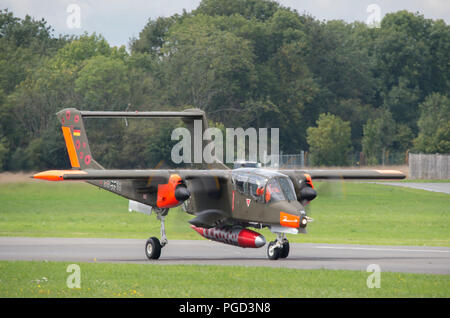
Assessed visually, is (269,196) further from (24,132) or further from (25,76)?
(25,76)

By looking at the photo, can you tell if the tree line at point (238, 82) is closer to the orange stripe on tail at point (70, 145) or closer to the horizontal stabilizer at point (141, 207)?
the orange stripe on tail at point (70, 145)

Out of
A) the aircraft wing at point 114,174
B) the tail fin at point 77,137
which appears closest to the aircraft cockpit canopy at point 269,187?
the aircraft wing at point 114,174

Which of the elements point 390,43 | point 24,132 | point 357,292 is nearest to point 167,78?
point 24,132

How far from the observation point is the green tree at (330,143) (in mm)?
83250

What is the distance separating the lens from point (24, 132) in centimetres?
6175

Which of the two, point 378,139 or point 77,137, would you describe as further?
point 378,139

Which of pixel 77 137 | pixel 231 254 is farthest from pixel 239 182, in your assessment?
pixel 77 137

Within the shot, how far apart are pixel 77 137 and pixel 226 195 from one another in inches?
308

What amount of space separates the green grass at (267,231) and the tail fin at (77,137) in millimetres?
4633

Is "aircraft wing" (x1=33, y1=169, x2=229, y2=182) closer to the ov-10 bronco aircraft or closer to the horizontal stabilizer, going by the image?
the ov-10 bronco aircraft

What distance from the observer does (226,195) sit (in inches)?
1014

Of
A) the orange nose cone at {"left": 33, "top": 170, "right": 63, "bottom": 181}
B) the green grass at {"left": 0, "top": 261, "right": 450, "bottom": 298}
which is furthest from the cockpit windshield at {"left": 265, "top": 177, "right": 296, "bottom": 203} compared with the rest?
the orange nose cone at {"left": 33, "top": 170, "right": 63, "bottom": 181}

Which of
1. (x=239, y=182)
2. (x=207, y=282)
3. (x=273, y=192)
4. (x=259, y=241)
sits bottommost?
(x=207, y=282)

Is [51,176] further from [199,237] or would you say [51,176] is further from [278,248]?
[199,237]
